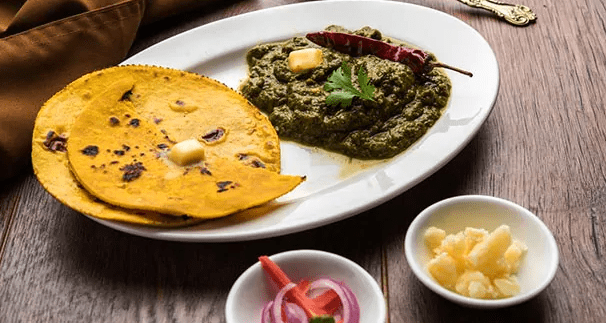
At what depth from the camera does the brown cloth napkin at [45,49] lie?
13.4 feet

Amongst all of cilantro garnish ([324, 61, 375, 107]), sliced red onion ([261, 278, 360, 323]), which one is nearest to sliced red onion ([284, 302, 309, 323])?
sliced red onion ([261, 278, 360, 323])

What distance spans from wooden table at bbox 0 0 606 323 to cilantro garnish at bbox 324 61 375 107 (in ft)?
A: 1.82

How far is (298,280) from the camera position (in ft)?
10.0

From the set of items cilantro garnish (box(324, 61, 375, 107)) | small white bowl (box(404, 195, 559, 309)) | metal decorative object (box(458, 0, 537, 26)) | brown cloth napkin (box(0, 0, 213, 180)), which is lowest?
metal decorative object (box(458, 0, 537, 26))

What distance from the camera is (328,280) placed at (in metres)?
2.98

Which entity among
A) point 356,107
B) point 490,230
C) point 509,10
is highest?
point 490,230

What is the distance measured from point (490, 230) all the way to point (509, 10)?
2.36 meters

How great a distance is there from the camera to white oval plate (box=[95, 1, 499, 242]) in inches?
131

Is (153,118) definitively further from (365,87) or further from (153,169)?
(365,87)

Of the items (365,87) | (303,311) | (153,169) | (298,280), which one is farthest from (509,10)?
(303,311)

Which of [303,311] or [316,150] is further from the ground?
[303,311]

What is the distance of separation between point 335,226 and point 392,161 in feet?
1.52

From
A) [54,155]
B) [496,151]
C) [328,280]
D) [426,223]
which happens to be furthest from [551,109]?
[54,155]

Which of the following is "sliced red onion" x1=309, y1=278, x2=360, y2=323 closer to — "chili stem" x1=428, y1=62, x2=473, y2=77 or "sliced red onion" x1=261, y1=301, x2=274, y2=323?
"sliced red onion" x1=261, y1=301, x2=274, y2=323
